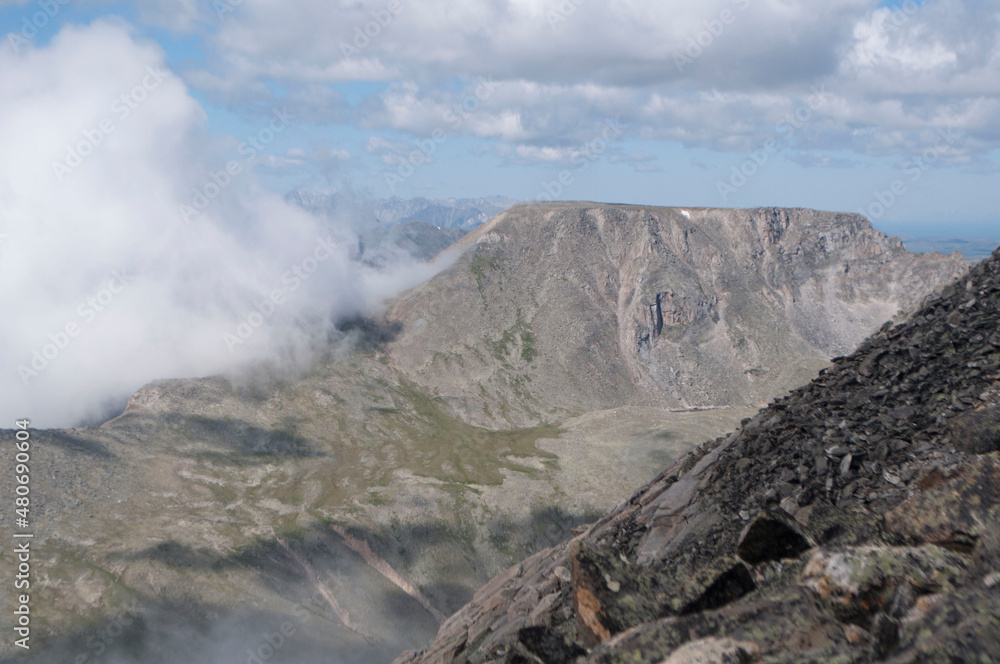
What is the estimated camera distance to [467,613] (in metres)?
40.1

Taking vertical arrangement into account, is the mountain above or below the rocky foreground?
below

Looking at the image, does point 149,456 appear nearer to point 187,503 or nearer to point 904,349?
point 187,503

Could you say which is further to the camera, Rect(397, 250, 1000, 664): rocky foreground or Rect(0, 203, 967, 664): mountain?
Rect(0, 203, 967, 664): mountain

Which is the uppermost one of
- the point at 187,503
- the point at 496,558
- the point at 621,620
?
the point at 621,620

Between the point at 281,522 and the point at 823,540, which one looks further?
the point at 281,522

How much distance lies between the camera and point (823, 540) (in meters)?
17.3

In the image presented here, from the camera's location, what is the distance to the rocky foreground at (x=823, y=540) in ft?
36.8

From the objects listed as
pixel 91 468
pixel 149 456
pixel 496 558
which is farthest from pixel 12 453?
pixel 496 558

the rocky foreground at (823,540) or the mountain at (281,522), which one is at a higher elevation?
the rocky foreground at (823,540)

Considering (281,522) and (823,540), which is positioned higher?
(823,540)

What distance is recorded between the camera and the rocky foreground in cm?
1122

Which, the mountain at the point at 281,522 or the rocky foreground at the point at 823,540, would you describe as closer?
the rocky foreground at the point at 823,540

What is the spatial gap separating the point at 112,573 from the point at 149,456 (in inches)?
2316

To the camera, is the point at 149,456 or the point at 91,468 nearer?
the point at 91,468
